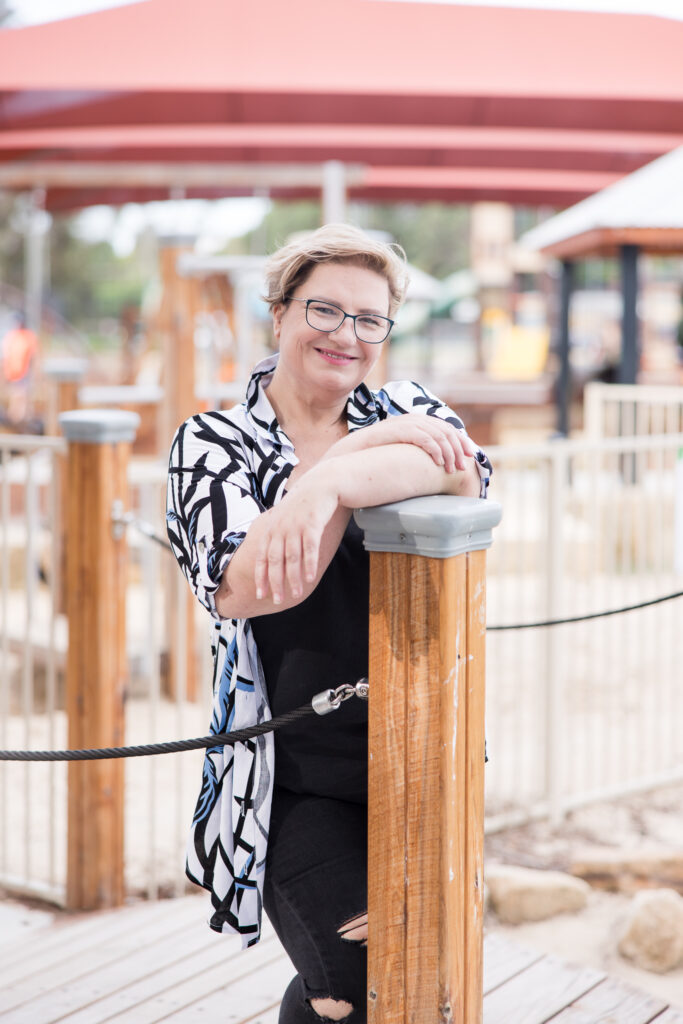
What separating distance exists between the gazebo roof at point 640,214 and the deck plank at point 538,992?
25.4 feet

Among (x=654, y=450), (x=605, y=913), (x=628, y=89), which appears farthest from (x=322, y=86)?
(x=605, y=913)

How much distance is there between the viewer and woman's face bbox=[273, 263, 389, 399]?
5.63 feet

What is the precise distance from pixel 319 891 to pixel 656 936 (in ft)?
5.88

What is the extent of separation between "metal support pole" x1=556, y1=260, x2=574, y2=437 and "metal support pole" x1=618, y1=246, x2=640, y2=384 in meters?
1.60

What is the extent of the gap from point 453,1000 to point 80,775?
1.86 metres

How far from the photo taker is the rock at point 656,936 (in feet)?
10.1

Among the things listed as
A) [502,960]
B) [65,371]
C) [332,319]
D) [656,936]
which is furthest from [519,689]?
[65,371]

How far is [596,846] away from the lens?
4055mm

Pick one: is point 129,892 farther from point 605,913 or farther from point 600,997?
point 600,997

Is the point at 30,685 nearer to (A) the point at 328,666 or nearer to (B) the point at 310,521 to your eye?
(A) the point at 328,666

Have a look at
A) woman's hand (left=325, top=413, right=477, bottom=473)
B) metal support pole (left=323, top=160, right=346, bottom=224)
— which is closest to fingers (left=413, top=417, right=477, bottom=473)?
woman's hand (left=325, top=413, right=477, bottom=473)

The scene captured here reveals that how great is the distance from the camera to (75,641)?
3.18m

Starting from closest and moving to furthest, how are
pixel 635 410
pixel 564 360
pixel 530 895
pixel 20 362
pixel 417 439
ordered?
pixel 417 439 → pixel 530 895 → pixel 635 410 → pixel 564 360 → pixel 20 362

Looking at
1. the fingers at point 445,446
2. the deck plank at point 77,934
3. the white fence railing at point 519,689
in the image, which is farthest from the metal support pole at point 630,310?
the fingers at point 445,446
